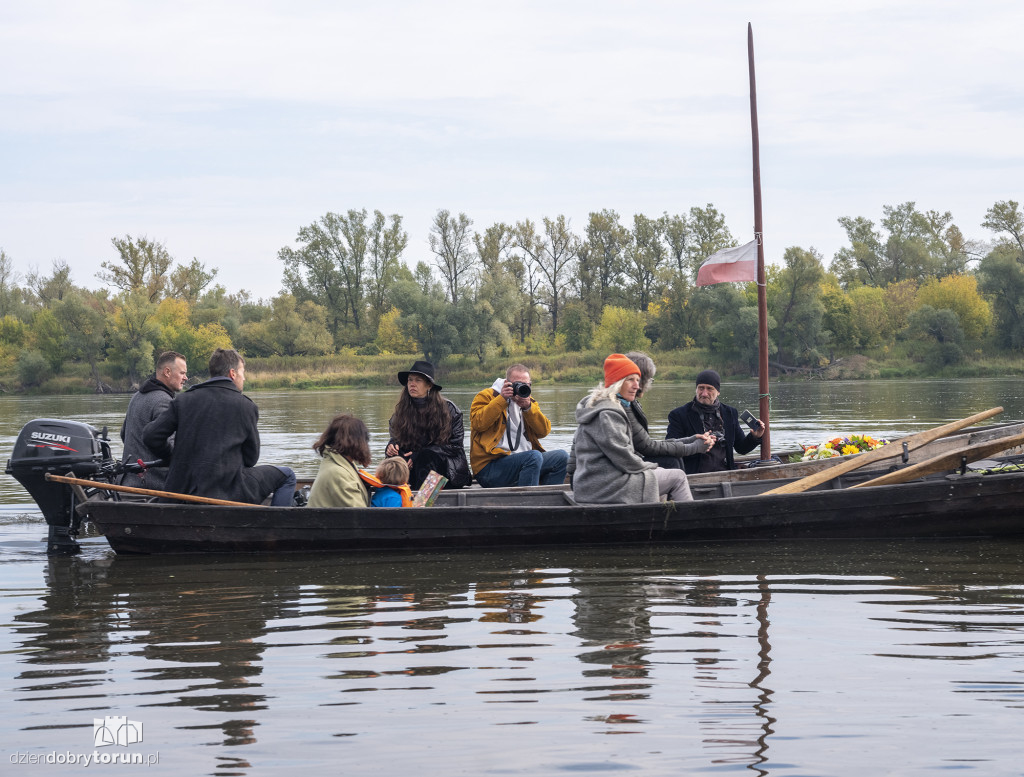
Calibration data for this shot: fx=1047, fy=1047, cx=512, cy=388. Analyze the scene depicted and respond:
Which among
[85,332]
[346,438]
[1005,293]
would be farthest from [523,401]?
[85,332]

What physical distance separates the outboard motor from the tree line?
47.1m

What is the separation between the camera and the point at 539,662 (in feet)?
15.2

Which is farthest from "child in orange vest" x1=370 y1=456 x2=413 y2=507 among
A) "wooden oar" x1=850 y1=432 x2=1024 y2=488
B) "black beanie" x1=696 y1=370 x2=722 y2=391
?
"wooden oar" x1=850 y1=432 x2=1024 y2=488

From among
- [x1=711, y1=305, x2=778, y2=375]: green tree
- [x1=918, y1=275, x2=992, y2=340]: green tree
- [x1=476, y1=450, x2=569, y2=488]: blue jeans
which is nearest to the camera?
[x1=476, y1=450, x2=569, y2=488]: blue jeans

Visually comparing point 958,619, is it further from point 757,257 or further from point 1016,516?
point 757,257

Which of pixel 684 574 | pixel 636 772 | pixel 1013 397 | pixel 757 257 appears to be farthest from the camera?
pixel 1013 397

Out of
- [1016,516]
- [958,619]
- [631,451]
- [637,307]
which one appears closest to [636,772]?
[958,619]

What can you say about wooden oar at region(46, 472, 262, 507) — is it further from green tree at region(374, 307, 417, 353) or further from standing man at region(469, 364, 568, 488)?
green tree at region(374, 307, 417, 353)

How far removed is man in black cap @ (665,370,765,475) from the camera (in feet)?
27.1

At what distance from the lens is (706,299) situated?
56.3 meters

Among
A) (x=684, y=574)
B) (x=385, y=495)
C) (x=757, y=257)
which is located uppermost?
(x=757, y=257)

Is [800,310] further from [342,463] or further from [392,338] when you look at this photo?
[342,463]

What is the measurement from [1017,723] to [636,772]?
140 centimetres

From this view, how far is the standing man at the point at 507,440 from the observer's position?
8102 mm
